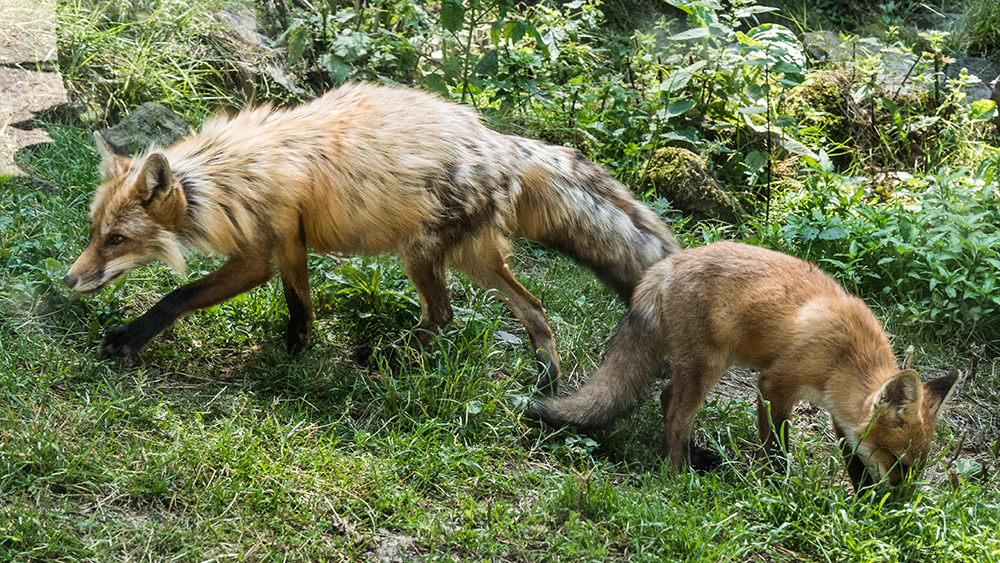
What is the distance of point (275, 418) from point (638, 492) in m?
1.95

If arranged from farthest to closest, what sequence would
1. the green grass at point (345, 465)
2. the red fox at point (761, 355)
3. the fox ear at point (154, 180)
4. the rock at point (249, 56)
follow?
the rock at point (249, 56), the fox ear at point (154, 180), the red fox at point (761, 355), the green grass at point (345, 465)

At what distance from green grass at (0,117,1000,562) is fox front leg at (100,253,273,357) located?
0.50 feet

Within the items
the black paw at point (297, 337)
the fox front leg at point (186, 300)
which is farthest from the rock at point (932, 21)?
the fox front leg at point (186, 300)

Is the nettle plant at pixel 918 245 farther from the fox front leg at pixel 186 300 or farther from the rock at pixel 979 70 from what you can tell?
the fox front leg at pixel 186 300

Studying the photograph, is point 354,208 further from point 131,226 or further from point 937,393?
point 937,393

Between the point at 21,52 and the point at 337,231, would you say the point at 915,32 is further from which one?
the point at 21,52

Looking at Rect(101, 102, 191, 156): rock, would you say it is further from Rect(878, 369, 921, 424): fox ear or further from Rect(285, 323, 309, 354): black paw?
Rect(878, 369, 921, 424): fox ear

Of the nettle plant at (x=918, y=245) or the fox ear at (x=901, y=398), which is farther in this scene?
the nettle plant at (x=918, y=245)

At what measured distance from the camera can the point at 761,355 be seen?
4.30 meters

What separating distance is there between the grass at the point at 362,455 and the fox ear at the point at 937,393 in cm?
29

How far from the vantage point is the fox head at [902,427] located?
3.70m

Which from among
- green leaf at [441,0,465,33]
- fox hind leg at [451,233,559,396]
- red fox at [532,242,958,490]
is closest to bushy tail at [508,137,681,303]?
fox hind leg at [451,233,559,396]

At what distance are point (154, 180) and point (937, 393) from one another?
4.27m

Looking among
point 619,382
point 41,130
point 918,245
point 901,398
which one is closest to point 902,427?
point 901,398
